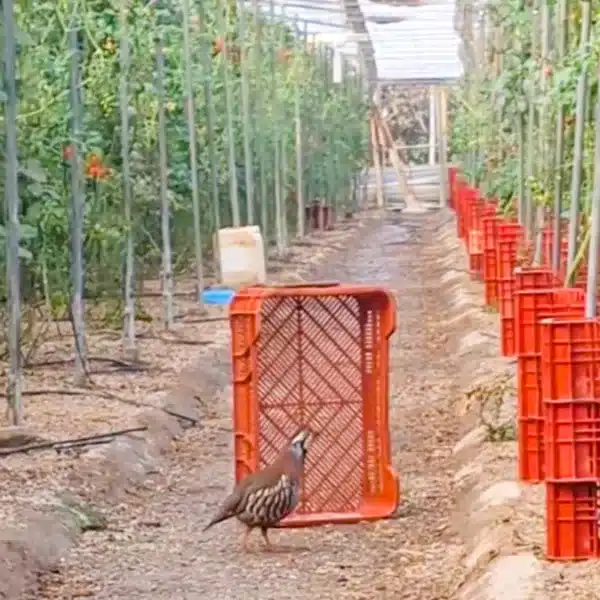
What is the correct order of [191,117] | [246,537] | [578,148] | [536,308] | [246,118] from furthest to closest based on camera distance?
[246,118] → [191,117] → [578,148] → [536,308] → [246,537]

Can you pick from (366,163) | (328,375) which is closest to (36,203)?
(328,375)

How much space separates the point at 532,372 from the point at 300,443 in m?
0.97

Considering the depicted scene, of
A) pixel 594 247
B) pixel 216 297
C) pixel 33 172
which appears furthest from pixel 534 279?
pixel 216 297

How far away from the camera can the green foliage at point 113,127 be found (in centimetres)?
1106

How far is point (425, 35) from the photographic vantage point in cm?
3450

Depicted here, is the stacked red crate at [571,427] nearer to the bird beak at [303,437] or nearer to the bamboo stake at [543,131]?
the bird beak at [303,437]

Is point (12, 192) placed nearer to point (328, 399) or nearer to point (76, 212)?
point (328, 399)

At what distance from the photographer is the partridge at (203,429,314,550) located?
7.31m

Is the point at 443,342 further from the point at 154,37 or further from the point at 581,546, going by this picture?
the point at 581,546

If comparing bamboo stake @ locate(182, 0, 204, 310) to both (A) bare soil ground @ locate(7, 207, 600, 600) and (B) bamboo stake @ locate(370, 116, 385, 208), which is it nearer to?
(A) bare soil ground @ locate(7, 207, 600, 600)

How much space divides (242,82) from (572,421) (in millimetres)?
14007

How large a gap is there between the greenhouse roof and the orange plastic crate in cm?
1395

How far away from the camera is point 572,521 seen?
248 inches

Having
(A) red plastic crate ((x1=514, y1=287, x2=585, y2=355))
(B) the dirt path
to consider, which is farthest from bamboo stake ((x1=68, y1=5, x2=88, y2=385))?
(A) red plastic crate ((x1=514, y1=287, x2=585, y2=355))
